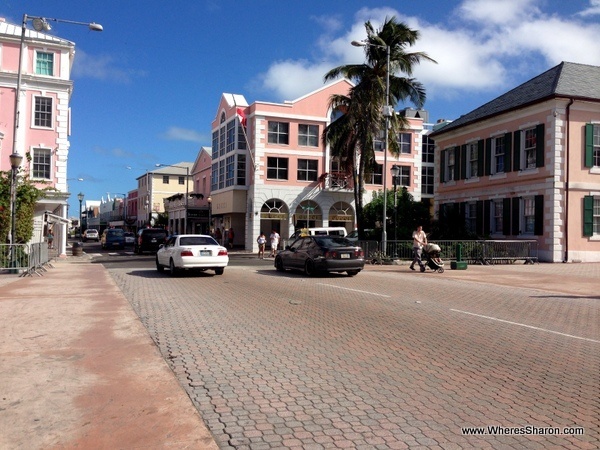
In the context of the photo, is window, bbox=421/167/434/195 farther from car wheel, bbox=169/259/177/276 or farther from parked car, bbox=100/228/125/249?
car wheel, bbox=169/259/177/276

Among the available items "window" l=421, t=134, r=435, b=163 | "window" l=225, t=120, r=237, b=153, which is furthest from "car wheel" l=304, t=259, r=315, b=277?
"window" l=421, t=134, r=435, b=163

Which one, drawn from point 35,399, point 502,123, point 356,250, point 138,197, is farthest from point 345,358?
point 138,197

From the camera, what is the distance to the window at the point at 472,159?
32.3 metres

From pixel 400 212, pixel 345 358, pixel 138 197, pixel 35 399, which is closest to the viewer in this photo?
pixel 35 399

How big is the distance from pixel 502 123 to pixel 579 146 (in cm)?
449

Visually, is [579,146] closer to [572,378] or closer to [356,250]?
[356,250]

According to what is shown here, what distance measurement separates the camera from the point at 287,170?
42.8 meters

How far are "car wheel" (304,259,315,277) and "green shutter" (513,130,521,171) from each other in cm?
1526

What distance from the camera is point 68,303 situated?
38.7 ft

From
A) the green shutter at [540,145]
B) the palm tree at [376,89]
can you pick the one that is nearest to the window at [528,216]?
the green shutter at [540,145]

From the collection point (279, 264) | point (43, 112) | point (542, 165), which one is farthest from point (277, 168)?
point (279, 264)

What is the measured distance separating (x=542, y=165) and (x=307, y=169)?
66.9 feet

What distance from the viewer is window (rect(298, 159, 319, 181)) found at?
4347 cm

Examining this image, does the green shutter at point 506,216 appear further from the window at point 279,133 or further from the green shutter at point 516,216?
the window at point 279,133
